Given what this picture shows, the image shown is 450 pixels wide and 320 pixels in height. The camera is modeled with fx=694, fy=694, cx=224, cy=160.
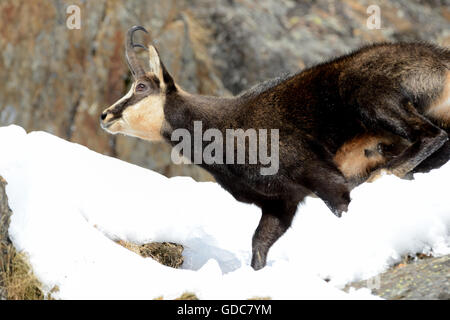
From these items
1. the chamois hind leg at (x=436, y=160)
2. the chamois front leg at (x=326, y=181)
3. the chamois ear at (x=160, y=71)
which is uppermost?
the chamois ear at (x=160, y=71)

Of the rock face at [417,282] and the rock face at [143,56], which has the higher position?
the rock face at [143,56]

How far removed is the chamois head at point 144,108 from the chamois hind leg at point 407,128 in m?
2.23

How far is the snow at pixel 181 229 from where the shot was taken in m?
5.54

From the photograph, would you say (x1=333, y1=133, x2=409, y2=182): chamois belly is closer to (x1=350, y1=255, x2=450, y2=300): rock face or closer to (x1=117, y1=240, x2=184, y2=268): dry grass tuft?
(x1=350, y1=255, x2=450, y2=300): rock face

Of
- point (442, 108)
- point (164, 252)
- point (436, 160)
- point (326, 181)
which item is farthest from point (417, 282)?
point (164, 252)

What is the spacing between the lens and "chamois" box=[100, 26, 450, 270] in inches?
271

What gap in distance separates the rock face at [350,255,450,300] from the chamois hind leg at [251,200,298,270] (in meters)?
1.68

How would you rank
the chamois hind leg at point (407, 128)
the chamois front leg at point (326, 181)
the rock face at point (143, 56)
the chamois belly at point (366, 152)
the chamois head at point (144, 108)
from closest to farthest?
the chamois hind leg at point (407, 128) < the chamois front leg at point (326, 181) < the chamois belly at point (366, 152) < the chamois head at point (144, 108) < the rock face at point (143, 56)

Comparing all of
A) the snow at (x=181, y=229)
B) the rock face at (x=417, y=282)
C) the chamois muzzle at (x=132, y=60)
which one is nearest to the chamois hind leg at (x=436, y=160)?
the snow at (x=181, y=229)

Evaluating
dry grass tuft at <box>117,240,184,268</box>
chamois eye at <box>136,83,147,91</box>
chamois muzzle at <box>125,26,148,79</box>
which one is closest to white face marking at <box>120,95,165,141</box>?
chamois eye at <box>136,83,147,91</box>

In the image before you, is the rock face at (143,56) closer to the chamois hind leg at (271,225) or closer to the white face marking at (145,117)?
the white face marking at (145,117)

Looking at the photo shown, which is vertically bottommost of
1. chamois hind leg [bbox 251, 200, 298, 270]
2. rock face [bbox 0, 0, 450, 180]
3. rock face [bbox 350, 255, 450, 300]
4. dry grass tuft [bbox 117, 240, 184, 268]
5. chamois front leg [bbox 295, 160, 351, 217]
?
rock face [bbox 350, 255, 450, 300]

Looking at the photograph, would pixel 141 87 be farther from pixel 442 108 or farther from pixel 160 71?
pixel 442 108
